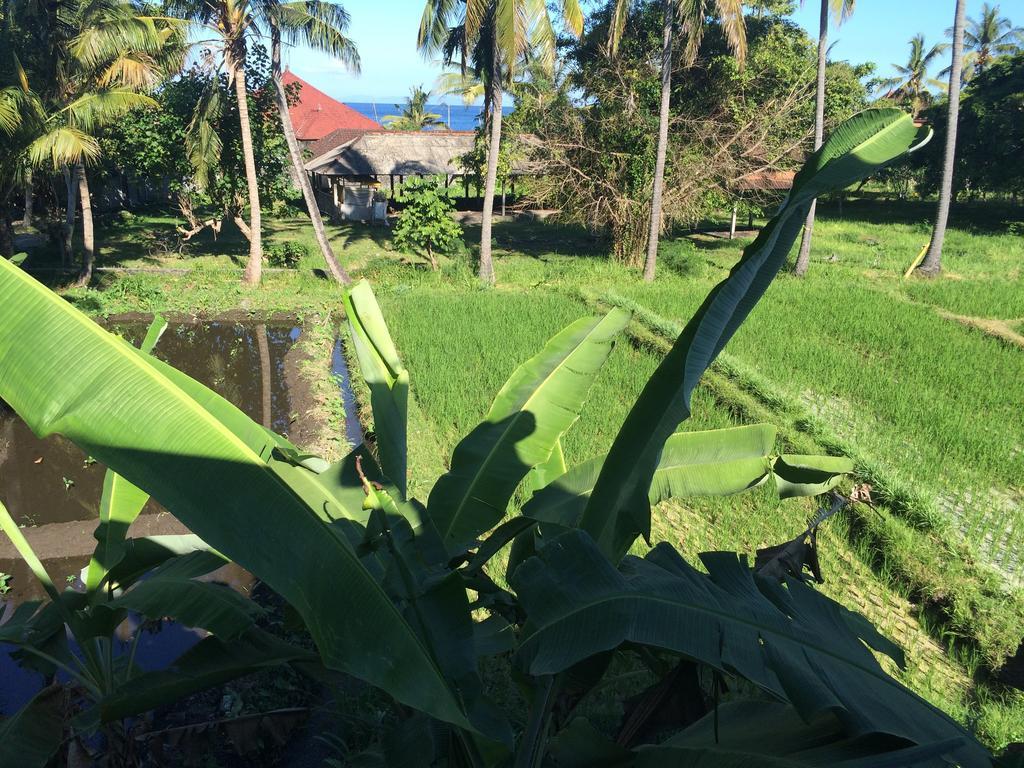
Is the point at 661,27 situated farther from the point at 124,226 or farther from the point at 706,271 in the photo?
the point at 124,226

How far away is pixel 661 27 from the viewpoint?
569 inches

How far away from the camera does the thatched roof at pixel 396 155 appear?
61.2 ft

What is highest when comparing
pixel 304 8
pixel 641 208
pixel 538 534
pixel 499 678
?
pixel 304 8

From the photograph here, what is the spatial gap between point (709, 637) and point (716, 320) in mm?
637

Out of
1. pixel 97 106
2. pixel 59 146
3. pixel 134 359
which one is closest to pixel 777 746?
pixel 134 359

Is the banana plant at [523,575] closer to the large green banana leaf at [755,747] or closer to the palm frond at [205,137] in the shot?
the large green banana leaf at [755,747]

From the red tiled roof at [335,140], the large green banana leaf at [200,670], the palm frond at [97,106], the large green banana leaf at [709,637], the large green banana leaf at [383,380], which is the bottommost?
the large green banana leaf at [200,670]

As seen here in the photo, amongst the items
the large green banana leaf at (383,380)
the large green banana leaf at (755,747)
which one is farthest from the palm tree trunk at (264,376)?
the large green banana leaf at (755,747)

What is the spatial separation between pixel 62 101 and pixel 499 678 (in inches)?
451

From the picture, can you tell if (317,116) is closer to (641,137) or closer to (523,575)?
(641,137)

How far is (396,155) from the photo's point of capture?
63.8 ft

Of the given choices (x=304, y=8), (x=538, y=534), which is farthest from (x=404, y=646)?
(x=304, y=8)

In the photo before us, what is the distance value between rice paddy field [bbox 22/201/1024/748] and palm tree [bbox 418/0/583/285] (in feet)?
10.2

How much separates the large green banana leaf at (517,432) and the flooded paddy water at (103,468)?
2491 millimetres
